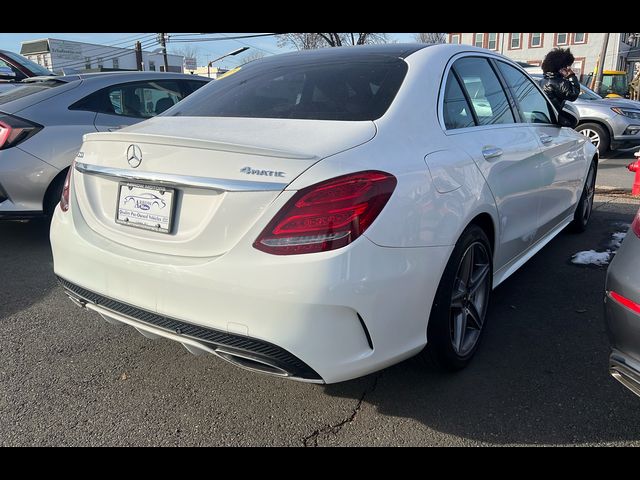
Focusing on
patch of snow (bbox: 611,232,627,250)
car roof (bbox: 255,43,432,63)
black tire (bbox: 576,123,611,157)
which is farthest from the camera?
black tire (bbox: 576,123,611,157)

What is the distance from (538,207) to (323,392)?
6.45ft

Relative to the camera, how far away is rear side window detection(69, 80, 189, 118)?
478 centimetres

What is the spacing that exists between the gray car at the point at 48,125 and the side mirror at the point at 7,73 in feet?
11.9

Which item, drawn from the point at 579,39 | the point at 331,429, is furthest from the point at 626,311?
the point at 579,39

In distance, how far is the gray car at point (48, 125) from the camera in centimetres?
419

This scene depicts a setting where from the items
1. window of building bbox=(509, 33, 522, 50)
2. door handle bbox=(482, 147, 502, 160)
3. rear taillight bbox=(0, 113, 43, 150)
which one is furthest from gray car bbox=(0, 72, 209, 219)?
window of building bbox=(509, 33, 522, 50)

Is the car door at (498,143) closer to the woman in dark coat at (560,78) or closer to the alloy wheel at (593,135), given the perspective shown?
the woman in dark coat at (560,78)

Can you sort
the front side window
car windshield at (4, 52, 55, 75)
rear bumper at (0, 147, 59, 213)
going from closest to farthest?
the front side window
rear bumper at (0, 147, 59, 213)
car windshield at (4, 52, 55, 75)

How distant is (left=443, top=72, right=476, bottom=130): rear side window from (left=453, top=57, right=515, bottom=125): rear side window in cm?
9

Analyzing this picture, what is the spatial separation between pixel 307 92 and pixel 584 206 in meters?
3.54

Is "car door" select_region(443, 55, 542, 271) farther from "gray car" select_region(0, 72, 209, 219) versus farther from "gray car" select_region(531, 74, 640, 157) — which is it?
"gray car" select_region(531, 74, 640, 157)

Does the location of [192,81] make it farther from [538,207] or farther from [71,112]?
[538,207]

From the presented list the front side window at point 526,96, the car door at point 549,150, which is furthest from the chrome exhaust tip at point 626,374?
the front side window at point 526,96
